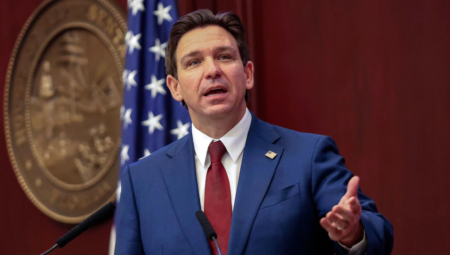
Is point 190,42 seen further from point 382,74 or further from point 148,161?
point 382,74

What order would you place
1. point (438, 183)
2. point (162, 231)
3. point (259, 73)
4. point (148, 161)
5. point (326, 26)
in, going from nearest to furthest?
point (162, 231)
point (148, 161)
point (438, 183)
point (326, 26)
point (259, 73)

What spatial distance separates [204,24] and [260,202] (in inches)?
28.0

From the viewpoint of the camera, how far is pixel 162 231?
1753 millimetres

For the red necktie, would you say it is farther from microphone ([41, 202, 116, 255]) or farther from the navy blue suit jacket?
microphone ([41, 202, 116, 255])

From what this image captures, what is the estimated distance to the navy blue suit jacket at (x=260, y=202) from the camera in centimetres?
163

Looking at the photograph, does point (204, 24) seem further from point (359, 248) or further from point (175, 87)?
Result: point (359, 248)

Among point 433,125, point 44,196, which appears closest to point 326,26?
point 433,125

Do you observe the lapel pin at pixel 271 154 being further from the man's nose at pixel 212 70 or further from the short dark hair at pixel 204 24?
the short dark hair at pixel 204 24

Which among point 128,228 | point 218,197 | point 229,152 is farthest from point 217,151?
point 128,228

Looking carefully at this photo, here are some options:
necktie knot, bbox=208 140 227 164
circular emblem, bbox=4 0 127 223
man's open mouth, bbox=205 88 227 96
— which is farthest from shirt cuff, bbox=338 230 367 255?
circular emblem, bbox=4 0 127 223

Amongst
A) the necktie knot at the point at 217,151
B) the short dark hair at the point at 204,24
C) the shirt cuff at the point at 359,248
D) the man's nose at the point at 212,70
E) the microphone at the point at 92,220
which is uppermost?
the short dark hair at the point at 204,24

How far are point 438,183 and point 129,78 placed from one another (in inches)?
63.2

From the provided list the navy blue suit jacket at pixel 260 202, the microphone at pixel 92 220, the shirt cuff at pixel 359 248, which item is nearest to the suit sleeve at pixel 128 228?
the navy blue suit jacket at pixel 260 202

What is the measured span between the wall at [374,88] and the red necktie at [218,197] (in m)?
1.06
